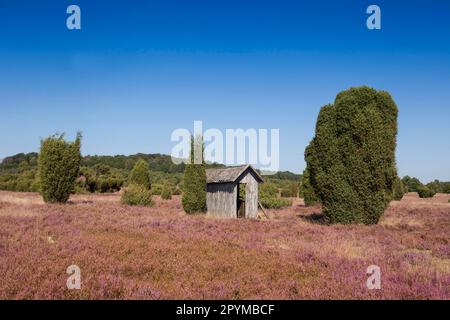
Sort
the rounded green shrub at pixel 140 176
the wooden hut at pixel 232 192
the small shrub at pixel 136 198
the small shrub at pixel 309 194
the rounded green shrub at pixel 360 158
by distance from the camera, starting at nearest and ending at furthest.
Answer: the rounded green shrub at pixel 360 158
the wooden hut at pixel 232 192
the small shrub at pixel 136 198
the small shrub at pixel 309 194
the rounded green shrub at pixel 140 176

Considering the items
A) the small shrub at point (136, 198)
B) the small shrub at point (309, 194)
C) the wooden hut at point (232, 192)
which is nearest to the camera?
the wooden hut at point (232, 192)

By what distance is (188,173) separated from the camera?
2461 centimetres

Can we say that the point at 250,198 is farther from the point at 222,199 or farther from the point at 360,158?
the point at 360,158

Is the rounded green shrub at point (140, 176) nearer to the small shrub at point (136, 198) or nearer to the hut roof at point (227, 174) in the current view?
the small shrub at point (136, 198)

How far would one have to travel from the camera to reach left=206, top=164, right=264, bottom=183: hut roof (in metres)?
22.6

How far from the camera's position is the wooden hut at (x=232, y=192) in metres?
22.9

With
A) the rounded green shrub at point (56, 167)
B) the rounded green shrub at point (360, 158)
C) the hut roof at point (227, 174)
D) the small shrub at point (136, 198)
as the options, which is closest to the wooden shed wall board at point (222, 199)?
the hut roof at point (227, 174)

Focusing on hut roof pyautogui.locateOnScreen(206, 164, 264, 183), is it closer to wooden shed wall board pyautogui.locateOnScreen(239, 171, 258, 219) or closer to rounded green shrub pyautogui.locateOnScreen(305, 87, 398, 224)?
wooden shed wall board pyautogui.locateOnScreen(239, 171, 258, 219)

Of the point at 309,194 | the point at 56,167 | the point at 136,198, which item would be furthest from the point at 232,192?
the point at 56,167

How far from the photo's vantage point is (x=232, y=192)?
22.9m

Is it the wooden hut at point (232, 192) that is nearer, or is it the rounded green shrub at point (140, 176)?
the wooden hut at point (232, 192)

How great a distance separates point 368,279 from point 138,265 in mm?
5397

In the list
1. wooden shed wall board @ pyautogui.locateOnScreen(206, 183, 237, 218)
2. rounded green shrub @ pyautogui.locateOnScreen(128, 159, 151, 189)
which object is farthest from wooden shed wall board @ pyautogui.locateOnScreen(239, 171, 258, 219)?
rounded green shrub @ pyautogui.locateOnScreen(128, 159, 151, 189)
